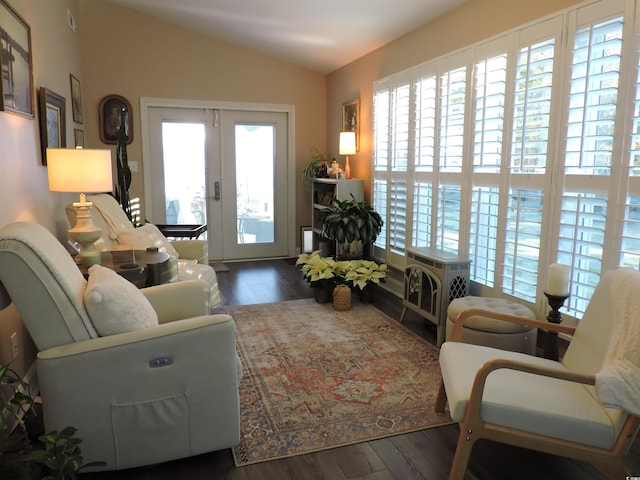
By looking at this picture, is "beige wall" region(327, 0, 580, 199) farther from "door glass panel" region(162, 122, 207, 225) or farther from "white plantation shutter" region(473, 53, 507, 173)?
"door glass panel" region(162, 122, 207, 225)

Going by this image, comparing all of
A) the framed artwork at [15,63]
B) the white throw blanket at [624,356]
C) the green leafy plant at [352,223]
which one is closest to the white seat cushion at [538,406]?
the white throw blanket at [624,356]

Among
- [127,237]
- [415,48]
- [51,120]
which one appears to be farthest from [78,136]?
[415,48]

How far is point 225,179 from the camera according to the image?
6059 mm

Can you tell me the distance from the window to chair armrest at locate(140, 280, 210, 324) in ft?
6.55

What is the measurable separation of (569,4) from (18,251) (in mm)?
2976

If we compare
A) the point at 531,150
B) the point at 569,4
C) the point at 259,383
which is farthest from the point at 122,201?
the point at 569,4

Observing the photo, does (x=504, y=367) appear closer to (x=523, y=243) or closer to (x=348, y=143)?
(x=523, y=243)

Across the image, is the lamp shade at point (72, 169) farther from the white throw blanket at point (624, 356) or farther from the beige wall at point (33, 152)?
the white throw blanket at point (624, 356)

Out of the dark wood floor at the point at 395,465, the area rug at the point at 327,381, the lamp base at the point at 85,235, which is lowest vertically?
the dark wood floor at the point at 395,465

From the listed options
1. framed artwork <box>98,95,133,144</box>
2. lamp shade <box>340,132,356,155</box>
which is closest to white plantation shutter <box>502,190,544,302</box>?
lamp shade <box>340,132,356,155</box>

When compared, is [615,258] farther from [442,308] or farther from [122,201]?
[122,201]

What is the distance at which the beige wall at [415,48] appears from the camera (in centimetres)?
310

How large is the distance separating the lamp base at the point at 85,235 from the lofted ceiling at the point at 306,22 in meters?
2.54

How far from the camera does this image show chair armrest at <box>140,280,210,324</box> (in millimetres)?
2434
